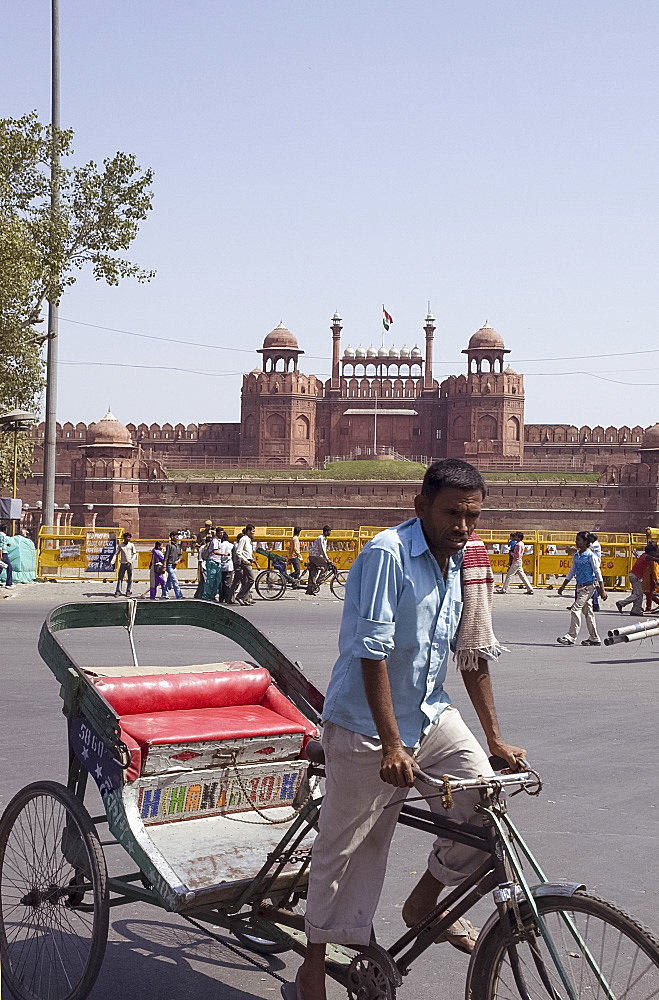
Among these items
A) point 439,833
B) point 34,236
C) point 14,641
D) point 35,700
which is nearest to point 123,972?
point 439,833

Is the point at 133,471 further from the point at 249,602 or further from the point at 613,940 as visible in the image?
the point at 613,940

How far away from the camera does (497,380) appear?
53.7 metres

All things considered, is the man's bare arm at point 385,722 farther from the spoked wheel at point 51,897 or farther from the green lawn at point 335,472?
the green lawn at point 335,472

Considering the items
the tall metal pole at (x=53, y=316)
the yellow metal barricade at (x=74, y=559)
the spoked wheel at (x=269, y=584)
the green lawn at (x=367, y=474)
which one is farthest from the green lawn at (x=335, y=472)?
the spoked wheel at (x=269, y=584)

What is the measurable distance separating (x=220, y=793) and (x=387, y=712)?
38.1 inches

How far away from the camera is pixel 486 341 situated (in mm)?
54906

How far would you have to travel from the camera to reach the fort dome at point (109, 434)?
131 ft

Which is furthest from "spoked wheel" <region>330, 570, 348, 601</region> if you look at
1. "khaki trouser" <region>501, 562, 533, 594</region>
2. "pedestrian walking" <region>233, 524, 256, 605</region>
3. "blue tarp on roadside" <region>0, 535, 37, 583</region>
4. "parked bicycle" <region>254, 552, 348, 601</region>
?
"blue tarp on roadside" <region>0, 535, 37, 583</region>

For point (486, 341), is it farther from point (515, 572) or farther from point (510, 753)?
point (510, 753)

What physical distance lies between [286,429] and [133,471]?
51.1 ft

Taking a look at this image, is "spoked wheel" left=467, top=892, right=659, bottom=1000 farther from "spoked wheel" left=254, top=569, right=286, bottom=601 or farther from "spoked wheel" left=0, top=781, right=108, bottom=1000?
"spoked wheel" left=254, top=569, right=286, bottom=601

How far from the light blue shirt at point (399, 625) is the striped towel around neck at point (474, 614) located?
0.13m

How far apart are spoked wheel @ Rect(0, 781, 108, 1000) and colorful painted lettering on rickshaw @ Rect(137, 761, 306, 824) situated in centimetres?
21

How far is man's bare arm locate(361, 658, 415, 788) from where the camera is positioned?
2363mm
